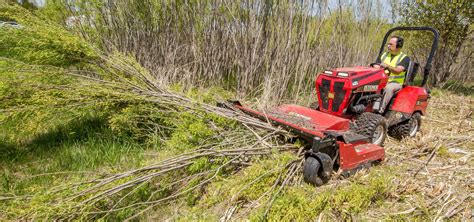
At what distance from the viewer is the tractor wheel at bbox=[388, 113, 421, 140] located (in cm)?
394

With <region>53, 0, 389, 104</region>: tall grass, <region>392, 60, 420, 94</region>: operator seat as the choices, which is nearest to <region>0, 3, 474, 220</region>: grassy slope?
<region>392, 60, 420, 94</region>: operator seat

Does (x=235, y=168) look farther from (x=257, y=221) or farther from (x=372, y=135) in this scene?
(x=372, y=135)

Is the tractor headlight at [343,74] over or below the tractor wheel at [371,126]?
over

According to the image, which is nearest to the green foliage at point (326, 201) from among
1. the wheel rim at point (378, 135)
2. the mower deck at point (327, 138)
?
the mower deck at point (327, 138)

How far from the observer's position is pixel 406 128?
3.92 m

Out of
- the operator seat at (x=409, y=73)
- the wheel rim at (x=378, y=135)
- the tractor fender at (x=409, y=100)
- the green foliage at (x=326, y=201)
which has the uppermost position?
the operator seat at (x=409, y=73)

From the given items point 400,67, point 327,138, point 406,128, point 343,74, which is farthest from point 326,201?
point 400,67

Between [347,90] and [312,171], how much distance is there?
4.56 feet

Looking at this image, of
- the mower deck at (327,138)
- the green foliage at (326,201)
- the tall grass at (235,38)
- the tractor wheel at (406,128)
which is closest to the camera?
the green foliage at (326,201)

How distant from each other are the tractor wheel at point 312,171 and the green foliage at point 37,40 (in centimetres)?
251

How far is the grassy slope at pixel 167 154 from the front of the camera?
2.16 meters

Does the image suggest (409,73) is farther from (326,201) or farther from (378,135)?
(326,201)

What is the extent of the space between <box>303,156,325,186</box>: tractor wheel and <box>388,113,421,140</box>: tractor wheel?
7.16 ft

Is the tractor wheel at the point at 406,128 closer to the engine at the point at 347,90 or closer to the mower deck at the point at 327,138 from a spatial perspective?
the engine at the point at 347,90
